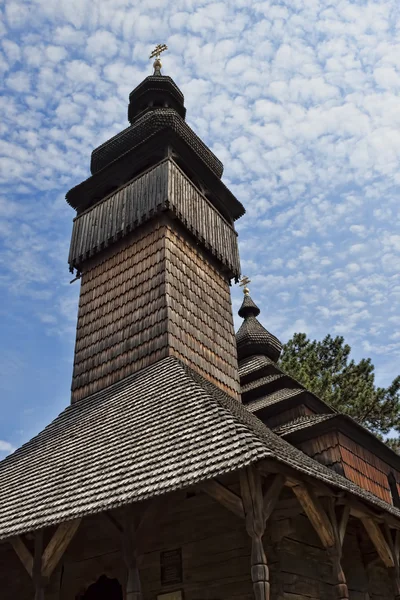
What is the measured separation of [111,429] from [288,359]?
1768 cm

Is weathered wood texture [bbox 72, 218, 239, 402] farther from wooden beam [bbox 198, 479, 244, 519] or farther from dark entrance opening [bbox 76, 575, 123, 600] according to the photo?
wooden beam [bbox 198, 479, 244, 519]

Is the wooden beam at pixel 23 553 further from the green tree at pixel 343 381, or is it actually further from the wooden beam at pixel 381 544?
the green tree at pixel 343 381

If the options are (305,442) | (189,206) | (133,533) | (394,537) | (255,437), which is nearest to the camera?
(255,437)

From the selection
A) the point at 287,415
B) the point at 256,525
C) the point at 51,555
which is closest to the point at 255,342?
the point at 287,415

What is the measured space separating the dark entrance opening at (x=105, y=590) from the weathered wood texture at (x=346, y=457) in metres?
4.53

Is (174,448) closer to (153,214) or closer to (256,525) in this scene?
(256,525)

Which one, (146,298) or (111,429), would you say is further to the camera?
(146,298)

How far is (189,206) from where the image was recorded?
13594mm

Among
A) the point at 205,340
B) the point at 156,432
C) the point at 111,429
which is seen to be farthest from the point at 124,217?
the point at 156,432

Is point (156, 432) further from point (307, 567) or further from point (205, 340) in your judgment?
point (205, 340)

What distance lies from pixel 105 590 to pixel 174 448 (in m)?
4.65

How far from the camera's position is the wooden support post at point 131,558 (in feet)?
21.8

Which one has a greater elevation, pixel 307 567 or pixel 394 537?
pixel 394 537

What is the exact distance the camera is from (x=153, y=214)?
12.9 metres
